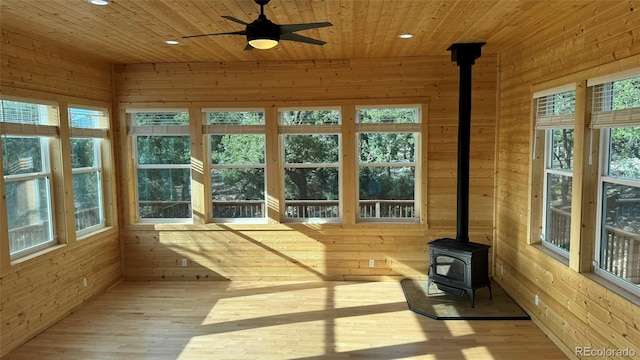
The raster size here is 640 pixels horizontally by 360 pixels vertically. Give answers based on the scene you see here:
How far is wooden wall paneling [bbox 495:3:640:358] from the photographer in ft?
9.76

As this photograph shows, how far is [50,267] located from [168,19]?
2919 mm

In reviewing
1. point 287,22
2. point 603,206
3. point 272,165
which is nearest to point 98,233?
point 272,165

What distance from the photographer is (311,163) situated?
5699mm

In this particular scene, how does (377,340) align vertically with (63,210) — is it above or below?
below

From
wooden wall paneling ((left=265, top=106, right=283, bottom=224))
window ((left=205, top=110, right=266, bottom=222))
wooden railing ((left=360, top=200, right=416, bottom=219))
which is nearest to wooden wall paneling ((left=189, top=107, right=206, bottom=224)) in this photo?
window ((left=205, top=110, right=266, bottom=222))

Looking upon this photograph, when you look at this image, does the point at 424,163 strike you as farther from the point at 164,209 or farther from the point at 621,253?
the point at 164,209

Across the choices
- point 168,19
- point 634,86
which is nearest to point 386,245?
point 634,86

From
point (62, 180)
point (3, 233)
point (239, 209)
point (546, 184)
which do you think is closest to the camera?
point (3, 233)

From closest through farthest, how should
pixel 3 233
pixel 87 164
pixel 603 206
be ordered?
pixel 603 206 < pixel 3 233 < pixel 87 164

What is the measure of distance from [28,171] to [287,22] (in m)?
3.08

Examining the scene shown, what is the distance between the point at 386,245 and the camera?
5.62 meters

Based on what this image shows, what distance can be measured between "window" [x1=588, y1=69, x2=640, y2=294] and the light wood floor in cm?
104

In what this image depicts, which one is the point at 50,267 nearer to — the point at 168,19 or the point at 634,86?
the point at 168,19

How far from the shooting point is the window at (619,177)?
2938mm
